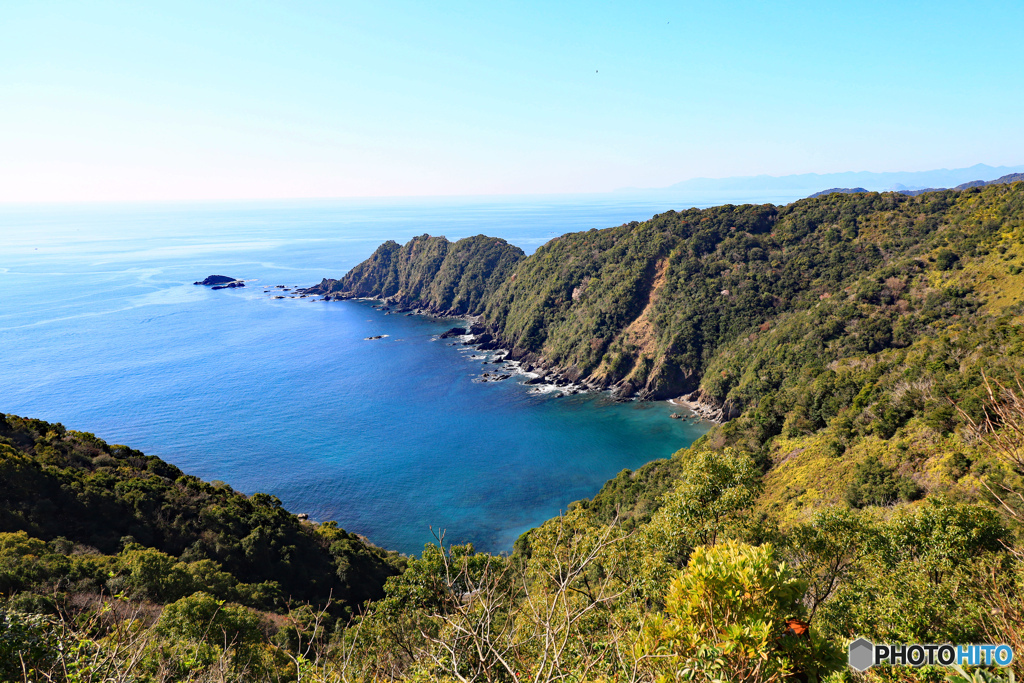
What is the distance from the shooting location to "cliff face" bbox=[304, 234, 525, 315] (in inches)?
5684

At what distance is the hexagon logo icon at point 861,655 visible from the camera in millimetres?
10995

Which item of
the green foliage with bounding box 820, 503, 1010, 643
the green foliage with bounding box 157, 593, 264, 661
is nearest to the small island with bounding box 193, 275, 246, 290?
the green foliage with bounding box 157, 593, 264, 661

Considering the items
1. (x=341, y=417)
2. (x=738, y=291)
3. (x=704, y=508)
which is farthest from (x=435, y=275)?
(x=704, y=508)

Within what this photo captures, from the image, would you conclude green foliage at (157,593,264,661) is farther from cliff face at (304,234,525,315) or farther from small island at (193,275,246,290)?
small island at (193,275,246,290)

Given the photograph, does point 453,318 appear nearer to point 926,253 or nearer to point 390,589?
point 926,253

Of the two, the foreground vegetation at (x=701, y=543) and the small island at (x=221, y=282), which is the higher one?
the small island at (x=221, y=282)

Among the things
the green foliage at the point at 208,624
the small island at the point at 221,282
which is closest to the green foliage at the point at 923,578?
the green foliage at the point at 208,624

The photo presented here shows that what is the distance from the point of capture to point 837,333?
213ft

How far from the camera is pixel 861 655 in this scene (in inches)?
447

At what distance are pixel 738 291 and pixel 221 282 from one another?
18002 centimetres

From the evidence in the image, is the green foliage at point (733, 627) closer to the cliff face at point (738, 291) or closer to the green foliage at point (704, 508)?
the green foliage at point (704, 508)

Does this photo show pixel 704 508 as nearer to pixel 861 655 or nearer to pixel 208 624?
pixel 861 655

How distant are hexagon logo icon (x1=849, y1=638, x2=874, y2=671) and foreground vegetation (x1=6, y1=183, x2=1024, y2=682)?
0.32 m

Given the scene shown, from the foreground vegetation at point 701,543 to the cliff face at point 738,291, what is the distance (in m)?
0.61
